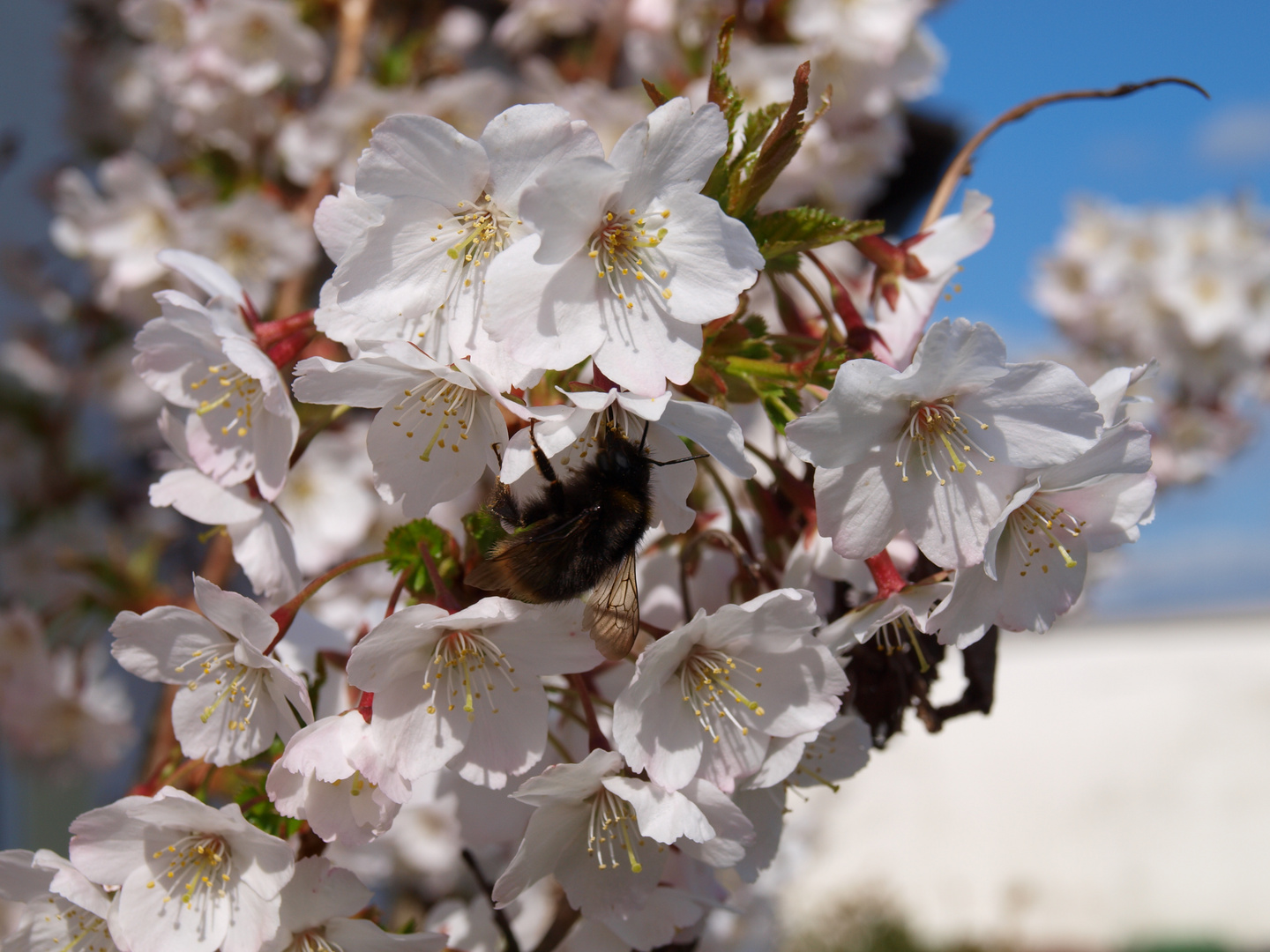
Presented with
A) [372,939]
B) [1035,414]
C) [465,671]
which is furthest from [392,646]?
[1035,414]

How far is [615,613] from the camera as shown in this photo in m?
0.93

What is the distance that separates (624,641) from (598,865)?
0.23 metres

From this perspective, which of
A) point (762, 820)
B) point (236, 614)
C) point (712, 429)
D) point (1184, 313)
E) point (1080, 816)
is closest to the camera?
point (712, 429)

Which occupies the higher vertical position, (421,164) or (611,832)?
(421,164)

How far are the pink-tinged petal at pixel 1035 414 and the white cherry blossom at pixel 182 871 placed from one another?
75 centimetres

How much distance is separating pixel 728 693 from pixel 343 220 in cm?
59

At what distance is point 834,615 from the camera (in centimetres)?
107

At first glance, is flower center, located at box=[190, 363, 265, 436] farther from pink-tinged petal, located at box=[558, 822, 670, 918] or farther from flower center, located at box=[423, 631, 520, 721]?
pink-tinged petal, located at box=[558, 822, 670, 918]

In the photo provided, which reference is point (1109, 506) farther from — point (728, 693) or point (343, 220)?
point (343, 220)

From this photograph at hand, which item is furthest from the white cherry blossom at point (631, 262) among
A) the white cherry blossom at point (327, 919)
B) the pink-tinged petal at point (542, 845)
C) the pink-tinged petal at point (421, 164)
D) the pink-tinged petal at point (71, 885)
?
the pink-tinged petal at point (71, 885)

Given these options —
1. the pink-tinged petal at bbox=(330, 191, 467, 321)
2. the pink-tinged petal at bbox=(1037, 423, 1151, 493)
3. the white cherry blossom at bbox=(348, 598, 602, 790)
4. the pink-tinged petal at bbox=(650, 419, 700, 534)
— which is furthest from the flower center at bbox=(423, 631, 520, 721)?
the pink-tinged petal at bbox=(1037, 423, 1151, 493)

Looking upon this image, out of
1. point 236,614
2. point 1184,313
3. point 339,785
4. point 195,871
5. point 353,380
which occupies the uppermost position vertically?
point 353,380

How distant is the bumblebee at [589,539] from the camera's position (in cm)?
89

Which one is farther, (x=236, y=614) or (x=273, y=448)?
(x=273, y=448)
